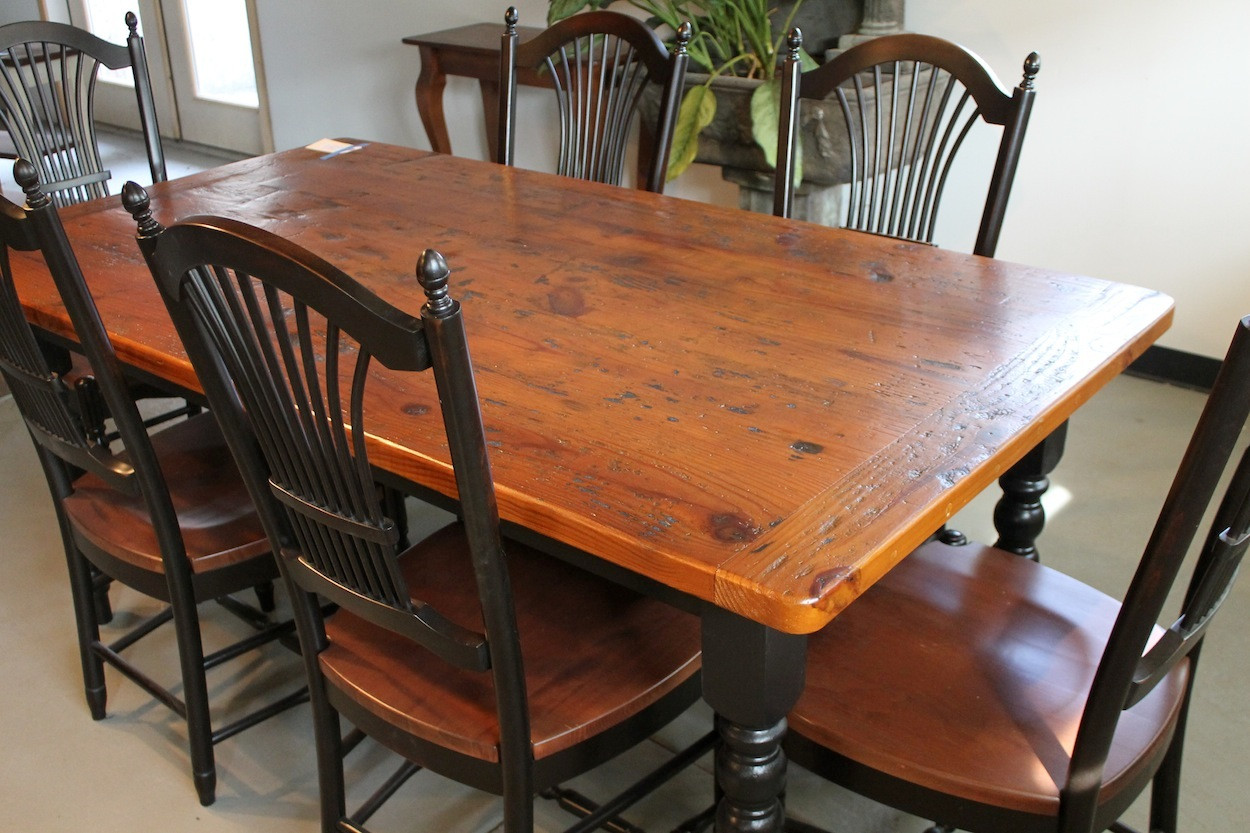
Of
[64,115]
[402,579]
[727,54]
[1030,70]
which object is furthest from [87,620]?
[727,54]

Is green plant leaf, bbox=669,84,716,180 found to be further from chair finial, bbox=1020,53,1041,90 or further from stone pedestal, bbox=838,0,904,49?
chair finial, bbox=1020,53,1041,90

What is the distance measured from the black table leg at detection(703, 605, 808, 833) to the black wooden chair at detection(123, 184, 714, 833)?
146mm

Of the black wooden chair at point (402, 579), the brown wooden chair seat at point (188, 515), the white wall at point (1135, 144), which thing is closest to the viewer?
the black wooden chair at point (402, 579)

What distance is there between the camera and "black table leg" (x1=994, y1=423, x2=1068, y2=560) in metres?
1.60

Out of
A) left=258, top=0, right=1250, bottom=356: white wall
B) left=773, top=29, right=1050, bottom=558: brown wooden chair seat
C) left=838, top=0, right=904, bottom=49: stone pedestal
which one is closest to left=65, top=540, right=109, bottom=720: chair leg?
left=773, top=29, right=1050, bottom=558: brown wooden chair seat

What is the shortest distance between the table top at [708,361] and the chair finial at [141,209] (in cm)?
30

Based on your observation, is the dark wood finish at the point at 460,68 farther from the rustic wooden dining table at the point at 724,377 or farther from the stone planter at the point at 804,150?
the rustic wooden dining table at the point at 724,377

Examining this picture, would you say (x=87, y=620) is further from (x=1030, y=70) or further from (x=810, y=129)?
(x=810, y=129)

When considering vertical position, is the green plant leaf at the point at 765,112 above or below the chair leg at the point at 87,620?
above

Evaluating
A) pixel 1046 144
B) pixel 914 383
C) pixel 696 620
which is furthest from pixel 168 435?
pixel 1046 144

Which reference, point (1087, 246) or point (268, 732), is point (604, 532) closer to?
point (268, 732)

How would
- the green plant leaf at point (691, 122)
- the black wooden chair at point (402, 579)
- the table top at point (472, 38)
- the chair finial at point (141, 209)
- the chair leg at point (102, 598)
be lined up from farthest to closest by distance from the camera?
the table top at point (472, 38)
the green plant leaf at point (691, 122)
the chair leg at point (102, 598)
the chair finial at point (141, 209)
the black wooden chair at point (402, 579)

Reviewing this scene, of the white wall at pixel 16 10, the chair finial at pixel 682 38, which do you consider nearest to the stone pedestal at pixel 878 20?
the chair finial at pixel 682 38

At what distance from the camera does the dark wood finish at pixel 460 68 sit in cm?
360
